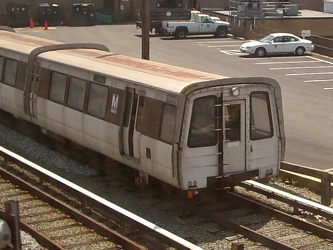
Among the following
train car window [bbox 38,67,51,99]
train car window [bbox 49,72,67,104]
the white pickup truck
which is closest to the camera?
train car window [bbox 49,72,67,104]

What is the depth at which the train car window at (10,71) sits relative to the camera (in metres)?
18.9

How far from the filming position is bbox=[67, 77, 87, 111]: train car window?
1548 centimetres

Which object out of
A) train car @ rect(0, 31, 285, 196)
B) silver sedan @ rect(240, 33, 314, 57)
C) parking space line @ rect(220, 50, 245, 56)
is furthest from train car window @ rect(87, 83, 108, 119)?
parking space line @ rect(220, 50, 245, 56)

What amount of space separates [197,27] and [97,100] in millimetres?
30532

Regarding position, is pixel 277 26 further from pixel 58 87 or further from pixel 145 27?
pixel 58 87

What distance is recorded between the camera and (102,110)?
575 inches

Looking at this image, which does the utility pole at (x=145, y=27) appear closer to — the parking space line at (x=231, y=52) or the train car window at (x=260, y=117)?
the train car window at (x=260, y=117)

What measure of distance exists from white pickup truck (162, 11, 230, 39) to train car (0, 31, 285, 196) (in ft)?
94.7

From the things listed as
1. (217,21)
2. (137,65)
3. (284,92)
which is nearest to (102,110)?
(137,65)

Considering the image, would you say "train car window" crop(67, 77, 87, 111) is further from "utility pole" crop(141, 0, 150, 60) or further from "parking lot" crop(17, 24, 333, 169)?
"parking lot" crop(17, 24, 333, 169)

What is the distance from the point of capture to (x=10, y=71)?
1920 cm

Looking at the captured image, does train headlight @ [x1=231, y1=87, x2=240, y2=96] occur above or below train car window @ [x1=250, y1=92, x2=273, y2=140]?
above

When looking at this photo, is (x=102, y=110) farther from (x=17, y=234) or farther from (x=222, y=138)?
Result: (x=17, y=234)

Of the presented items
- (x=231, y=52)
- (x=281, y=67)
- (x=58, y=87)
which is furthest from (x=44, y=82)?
(x=231, y=52)
